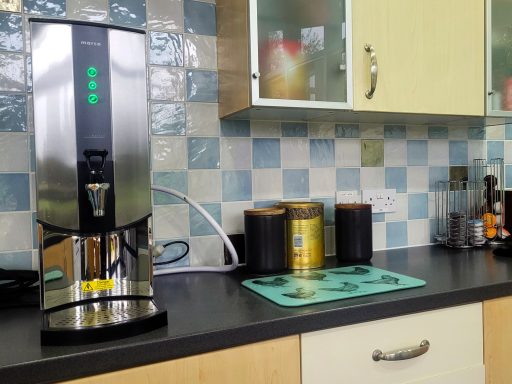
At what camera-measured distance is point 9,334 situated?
79cm

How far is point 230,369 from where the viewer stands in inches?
31.3

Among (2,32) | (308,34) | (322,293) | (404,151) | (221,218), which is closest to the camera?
(322,293)

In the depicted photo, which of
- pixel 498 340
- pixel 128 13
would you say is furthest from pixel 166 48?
pixel 498 340

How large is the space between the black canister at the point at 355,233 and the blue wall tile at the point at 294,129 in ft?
0.98

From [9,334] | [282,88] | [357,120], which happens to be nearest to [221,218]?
[282,88]

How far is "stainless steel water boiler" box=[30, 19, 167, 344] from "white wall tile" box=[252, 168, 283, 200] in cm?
60

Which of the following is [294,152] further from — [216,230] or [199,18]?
[199,18]

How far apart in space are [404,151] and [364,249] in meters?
0.49

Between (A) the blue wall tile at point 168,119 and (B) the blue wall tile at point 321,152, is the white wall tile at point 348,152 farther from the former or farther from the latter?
(A) the blue wall tile at point 168,119

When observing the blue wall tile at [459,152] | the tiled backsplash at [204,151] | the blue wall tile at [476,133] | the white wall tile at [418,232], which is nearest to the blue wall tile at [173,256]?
the tiled backsplash at [204,151]

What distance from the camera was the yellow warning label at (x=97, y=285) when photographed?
0.83 metres

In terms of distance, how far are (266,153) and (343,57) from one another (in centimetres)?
40

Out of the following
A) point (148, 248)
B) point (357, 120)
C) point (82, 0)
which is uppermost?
point (82, 0)

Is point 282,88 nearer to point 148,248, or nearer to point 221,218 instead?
point 221,218
